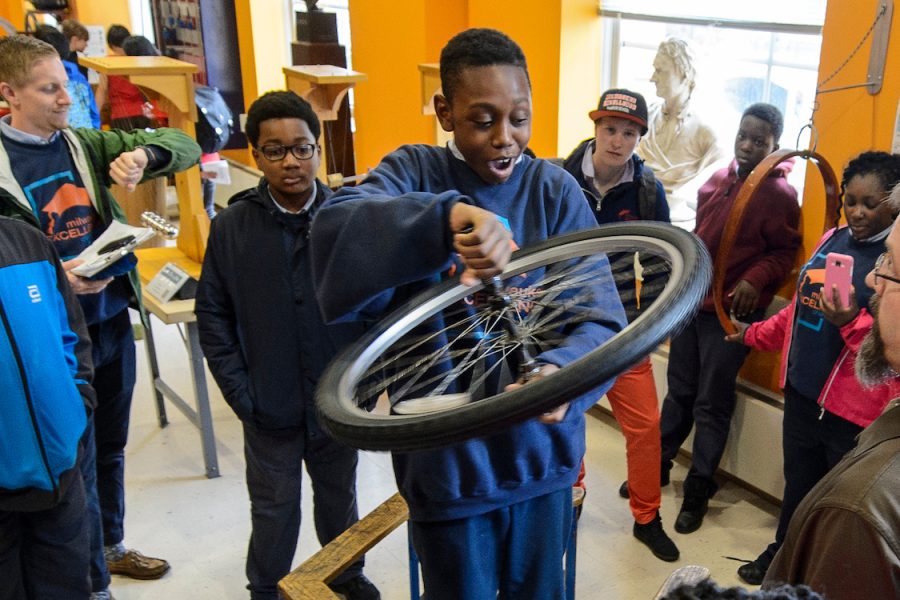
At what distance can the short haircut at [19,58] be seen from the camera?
2240 millimetres

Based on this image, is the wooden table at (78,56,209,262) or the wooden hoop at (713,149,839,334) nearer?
the wooden hoop at (713,149,839,334)

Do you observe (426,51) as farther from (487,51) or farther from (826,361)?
(487,51)

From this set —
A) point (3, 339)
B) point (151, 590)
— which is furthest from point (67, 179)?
point (151, 590)

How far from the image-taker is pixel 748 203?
2447 millimetres

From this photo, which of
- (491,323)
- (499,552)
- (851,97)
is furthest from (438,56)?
(499,552)

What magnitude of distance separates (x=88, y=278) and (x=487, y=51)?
152 centimetres

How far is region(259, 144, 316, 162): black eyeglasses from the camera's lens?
2.21 metres

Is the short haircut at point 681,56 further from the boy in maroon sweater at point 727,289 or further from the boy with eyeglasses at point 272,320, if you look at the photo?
the boy with eyeglasses at point 272,320

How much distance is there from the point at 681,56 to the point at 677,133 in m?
0.35

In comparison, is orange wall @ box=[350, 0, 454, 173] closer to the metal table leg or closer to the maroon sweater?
the metal table leg

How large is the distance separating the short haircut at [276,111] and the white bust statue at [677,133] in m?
1.75

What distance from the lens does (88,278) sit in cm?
228

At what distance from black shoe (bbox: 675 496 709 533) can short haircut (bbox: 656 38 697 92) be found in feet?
5.75

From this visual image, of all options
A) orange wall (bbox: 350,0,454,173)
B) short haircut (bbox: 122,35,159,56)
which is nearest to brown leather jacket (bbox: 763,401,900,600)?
orange wall (bbox: 350,0,454,173)
